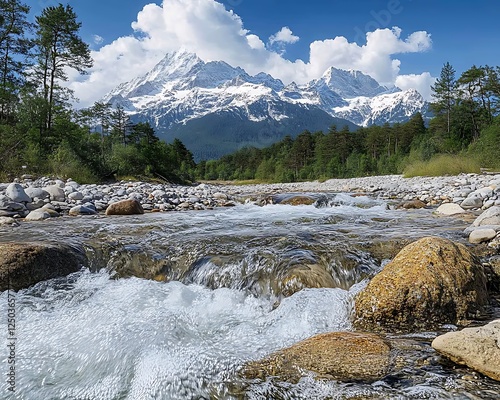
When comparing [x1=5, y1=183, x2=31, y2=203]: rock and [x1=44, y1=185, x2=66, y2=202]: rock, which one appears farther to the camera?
[x1=44, y1=185, x2=66, y2=202]: rock

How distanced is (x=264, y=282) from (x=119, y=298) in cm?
191

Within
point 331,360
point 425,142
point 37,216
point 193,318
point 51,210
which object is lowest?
point 193,318

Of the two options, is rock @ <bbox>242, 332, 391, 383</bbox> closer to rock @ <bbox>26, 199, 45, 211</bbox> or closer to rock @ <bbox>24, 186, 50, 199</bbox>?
rock @ <bbox>26, 199, 45, 211</bbox>

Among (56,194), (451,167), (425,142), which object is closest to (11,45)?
(56,194)

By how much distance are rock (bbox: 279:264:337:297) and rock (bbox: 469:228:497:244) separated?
9.87 ft

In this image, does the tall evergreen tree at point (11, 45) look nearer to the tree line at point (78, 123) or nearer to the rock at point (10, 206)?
the tree line at point (78, 123)

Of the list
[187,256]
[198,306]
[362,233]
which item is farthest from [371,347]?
[362,233]

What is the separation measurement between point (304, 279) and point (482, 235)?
11.6 feet

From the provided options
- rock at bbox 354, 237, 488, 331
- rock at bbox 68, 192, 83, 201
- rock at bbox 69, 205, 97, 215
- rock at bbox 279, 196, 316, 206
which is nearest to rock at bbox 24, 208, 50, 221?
rock at bbox 69, 205, 97, 215

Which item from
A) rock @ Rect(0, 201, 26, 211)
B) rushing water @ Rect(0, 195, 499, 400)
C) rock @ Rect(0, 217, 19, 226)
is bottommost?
rushing water @ Rect(0, 195, 499, 400)

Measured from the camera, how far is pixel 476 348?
8.45 ft

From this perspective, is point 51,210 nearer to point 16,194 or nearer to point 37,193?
point 16,194

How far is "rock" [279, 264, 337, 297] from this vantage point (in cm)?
433

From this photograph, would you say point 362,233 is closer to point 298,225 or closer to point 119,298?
point 298,225
